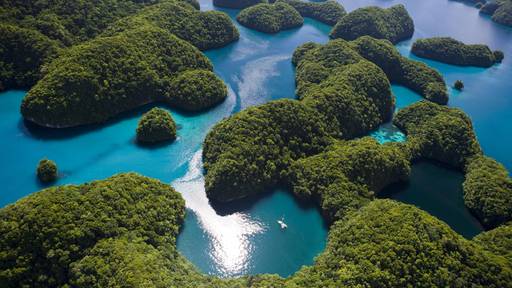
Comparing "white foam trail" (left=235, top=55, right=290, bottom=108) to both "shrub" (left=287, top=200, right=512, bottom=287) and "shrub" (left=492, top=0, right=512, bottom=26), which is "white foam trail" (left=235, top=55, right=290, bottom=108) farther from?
"shrub" (left=492, top=0, right=512, bottom=26)

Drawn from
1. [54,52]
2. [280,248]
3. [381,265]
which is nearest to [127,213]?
[280,248]

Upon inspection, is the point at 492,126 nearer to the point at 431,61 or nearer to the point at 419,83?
the point at 419,83

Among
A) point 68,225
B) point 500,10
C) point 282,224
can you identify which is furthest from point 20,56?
point 500,10

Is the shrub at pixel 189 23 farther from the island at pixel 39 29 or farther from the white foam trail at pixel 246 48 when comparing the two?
the island at pixel 39 29

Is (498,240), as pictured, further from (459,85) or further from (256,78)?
(256,78)

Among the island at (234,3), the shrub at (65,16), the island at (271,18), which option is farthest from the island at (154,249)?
the island at (234,3)
